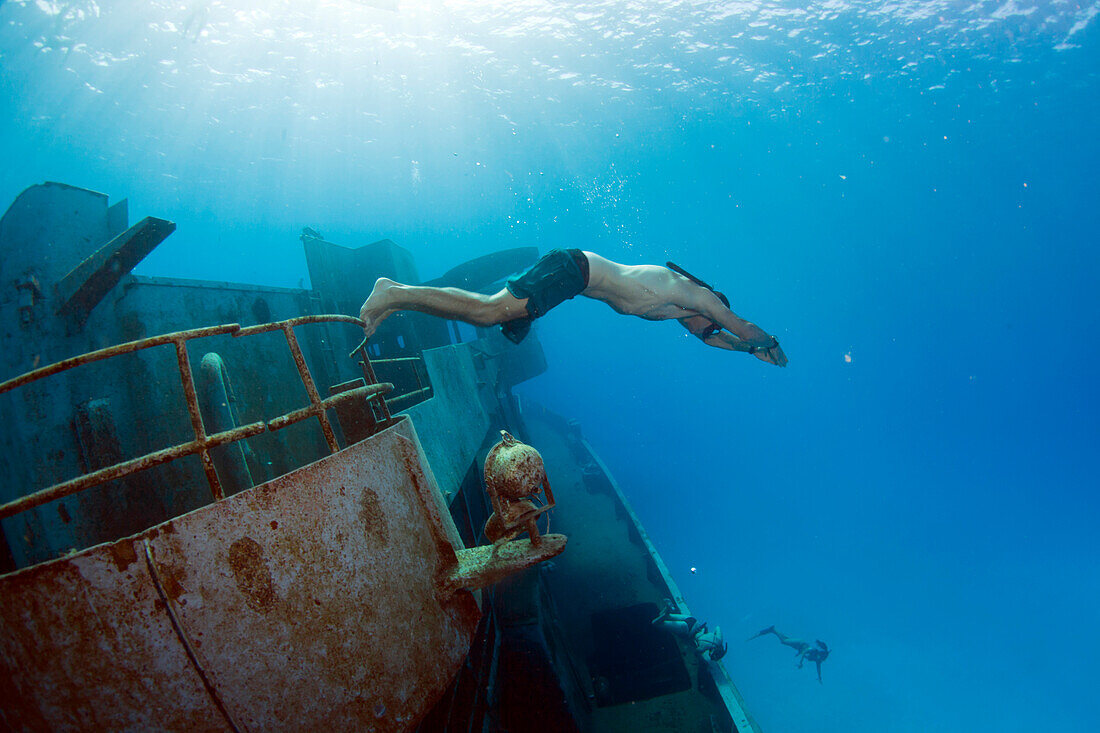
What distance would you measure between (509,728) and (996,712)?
130ft

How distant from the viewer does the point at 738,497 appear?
60688 mm

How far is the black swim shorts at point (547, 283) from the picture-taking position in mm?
3762

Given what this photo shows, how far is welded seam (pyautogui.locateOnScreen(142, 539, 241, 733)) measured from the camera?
66.6 inches

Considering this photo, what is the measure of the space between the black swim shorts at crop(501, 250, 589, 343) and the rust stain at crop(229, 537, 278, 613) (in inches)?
96.1

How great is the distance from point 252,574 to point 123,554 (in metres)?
0.46

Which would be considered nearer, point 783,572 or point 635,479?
point 783,572

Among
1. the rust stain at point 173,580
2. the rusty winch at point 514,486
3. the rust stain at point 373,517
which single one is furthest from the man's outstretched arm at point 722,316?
the rust stain at point 173,580

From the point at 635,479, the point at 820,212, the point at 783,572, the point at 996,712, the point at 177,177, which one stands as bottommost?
the point at 996,712

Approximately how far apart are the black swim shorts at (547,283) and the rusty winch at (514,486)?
1553 millimetres

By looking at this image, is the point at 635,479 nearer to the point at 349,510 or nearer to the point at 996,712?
the point at 996,712

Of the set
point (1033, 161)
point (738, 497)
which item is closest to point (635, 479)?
point (738, 497)

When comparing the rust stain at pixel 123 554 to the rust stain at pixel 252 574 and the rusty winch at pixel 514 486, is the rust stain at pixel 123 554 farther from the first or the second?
the rusty winch at pixel 514 486

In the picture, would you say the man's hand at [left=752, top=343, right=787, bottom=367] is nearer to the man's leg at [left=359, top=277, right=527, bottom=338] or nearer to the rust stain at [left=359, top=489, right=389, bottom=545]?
the man's leg at [left=359, top=277, right=527, bottom=338]

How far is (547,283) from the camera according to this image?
3771 mm
